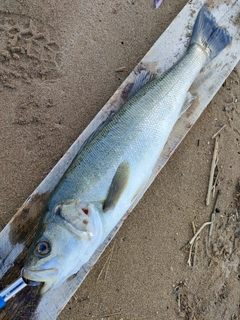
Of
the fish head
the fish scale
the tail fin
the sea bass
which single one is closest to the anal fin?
the sea bass

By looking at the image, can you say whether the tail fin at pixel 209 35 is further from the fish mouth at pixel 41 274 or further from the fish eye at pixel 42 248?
the fish mouth at pixel 41 274

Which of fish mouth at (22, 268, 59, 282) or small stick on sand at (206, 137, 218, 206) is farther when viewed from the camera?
small stick on sand at (206, 137, 218, 206)

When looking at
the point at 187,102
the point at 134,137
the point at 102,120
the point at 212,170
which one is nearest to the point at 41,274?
the point at 134,137

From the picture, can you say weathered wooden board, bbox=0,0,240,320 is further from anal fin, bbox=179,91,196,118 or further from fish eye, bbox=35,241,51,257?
fish eye, bbox=35,241,51,257

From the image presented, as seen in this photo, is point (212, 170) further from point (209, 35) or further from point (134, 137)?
point (209, 35)

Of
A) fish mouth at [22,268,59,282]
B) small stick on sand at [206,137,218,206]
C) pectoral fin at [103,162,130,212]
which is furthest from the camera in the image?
small stick on sand at [206,137,218,206]

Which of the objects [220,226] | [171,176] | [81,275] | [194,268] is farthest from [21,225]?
[220,226]

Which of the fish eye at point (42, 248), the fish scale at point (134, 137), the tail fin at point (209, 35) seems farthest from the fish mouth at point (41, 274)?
the tail fin at point (209, 35)
